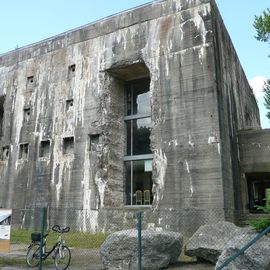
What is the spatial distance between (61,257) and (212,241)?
371 cm

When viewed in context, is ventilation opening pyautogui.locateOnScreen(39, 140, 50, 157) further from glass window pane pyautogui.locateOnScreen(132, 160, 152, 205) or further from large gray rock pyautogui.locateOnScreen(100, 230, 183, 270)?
large gray rock pyautogui.locateOnScreen(100, 230, 183, 270)

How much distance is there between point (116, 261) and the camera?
Result: 8.47 metres

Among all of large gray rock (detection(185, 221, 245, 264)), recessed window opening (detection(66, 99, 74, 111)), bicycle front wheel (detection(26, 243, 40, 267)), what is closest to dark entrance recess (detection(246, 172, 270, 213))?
recessed window opening (detection(66, 99, 74, 111))

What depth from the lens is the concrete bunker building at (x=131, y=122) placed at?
688 inches

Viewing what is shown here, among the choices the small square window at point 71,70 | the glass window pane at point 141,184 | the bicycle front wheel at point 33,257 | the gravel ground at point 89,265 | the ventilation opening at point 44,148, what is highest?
the small square window at point 71,70

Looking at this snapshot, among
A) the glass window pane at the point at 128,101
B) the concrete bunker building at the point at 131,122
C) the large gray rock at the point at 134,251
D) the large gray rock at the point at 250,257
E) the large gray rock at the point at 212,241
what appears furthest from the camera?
the glass window pane at the point at 128,101

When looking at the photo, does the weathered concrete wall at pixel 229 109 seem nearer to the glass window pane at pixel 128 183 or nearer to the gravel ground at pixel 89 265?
the glass window pane at pixel 128 183

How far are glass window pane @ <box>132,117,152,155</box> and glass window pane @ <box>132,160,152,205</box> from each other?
26.3 inches

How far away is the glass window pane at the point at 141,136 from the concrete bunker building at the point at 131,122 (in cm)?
6

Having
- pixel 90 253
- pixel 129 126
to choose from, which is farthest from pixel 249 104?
pixel 90 253

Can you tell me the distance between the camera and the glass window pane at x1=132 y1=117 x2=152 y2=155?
21.0 meters

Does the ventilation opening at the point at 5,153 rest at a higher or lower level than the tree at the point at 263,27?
lower

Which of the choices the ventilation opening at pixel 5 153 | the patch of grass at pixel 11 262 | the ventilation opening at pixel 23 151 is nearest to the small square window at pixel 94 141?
the ventilation opening at pixel 23 151

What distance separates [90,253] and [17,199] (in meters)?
11.9
